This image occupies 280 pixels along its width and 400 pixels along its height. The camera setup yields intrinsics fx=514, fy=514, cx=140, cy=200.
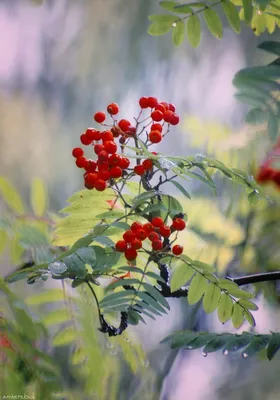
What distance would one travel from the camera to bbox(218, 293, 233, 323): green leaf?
56 centimetres

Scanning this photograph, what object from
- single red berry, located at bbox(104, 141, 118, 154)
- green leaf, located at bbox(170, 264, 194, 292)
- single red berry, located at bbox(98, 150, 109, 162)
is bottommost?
green leaf, located at bbox(170, 264, 194, 292)

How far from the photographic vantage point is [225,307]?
1.86 feet

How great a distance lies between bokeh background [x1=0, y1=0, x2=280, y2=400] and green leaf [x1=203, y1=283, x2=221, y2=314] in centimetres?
42

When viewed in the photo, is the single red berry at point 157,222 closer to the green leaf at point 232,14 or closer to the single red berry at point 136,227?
the single red berry at point 136,227

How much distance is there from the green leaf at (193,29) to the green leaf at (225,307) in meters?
0.33

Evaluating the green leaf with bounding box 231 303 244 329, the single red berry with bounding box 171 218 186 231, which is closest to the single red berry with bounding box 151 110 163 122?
the single red berry with bounding box 171 218 186 231

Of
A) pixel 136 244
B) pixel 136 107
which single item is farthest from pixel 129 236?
pixel 136 107

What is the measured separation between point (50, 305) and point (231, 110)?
680 millimetres

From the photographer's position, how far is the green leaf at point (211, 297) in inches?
22.3

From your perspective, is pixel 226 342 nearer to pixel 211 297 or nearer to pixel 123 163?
pixel 211 297

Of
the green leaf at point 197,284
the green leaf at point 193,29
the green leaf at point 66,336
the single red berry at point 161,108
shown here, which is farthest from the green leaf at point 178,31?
the green leaf at point 66,336

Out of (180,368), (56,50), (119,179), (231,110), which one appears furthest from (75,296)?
(56,50)

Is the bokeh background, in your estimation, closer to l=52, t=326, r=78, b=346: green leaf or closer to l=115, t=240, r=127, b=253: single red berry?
l=52, t=326, r=78, b=346: green leaf

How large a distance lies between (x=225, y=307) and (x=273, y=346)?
0.09m
